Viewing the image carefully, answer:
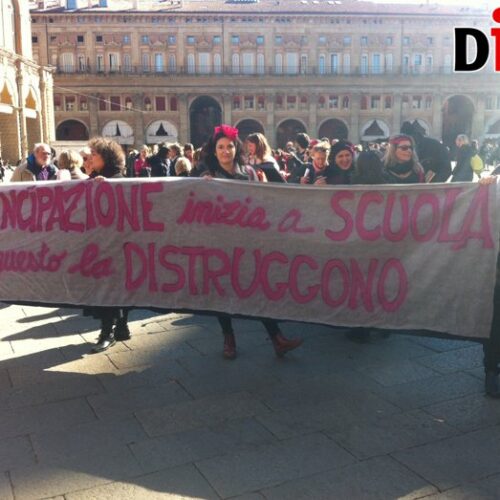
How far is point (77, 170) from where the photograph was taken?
7.04 meters

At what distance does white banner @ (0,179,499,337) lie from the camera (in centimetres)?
401

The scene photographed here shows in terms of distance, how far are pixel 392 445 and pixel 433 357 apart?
157 cm

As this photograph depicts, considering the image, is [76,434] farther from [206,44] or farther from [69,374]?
[206,44]

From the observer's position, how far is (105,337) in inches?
201

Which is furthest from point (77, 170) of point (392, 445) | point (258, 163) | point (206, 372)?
point (392, 445)

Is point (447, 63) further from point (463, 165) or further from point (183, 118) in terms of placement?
point (463, 165)

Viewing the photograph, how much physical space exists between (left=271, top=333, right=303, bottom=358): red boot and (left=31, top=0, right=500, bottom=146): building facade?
56923mm

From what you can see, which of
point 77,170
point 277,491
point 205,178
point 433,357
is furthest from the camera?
point 77,170

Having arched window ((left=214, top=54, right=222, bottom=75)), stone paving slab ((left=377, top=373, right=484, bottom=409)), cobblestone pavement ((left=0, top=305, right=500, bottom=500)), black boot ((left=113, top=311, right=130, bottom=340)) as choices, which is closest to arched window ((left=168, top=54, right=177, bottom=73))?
arched window ((left=214, top=54, right=222, bottom=75))

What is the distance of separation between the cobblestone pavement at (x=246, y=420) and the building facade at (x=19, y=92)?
1186 inches

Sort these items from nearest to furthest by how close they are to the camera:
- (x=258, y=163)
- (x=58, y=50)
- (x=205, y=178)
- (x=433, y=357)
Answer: (x=205, y=178) < (x=433, y=357) < (x=258, y=163) < (x=58, y=50)

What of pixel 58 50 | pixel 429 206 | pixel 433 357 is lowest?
pixel 433 357

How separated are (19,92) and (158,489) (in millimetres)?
34459

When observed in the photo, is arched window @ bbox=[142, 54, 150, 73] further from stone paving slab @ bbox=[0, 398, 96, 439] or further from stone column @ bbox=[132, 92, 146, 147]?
stone paving slab @ bbox=[0, 398, 96, 439]
